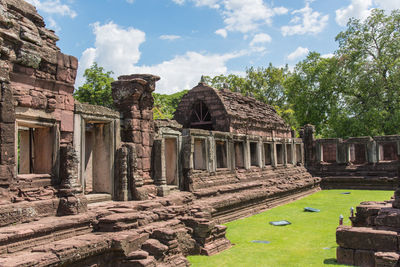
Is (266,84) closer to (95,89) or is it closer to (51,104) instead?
(95,89)

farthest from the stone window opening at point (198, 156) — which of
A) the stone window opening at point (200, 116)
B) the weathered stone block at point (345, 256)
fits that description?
the weathered stone block at point (345, 256)

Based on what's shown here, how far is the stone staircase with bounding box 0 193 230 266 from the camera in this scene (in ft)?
18.0

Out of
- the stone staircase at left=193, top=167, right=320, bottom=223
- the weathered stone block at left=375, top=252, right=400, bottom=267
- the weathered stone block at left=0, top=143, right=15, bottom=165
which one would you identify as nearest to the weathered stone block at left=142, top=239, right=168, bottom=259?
the weathered stone block at left=0, top=143, right=15, bottom=165

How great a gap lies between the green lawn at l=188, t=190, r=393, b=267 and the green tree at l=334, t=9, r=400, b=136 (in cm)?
1310

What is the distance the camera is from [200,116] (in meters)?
15.7

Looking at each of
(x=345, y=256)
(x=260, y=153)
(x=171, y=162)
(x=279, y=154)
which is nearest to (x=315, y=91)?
(x=279, y=154)

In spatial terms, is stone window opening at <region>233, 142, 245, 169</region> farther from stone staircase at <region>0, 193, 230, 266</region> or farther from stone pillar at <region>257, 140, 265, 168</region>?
stone staircase at <region>0, 193, 230, 266</region>

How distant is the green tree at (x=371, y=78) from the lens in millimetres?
24828

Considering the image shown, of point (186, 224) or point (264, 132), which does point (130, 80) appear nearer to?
point (186, 224)

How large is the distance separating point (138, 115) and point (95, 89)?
17883mm

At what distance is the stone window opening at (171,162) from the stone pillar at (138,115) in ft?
4.29

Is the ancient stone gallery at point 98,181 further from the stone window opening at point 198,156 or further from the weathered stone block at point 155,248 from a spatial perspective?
the stone window opening at point 198,156

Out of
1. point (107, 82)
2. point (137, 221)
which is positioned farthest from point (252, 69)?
point (137, 221)

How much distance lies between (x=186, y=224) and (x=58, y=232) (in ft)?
10.1
